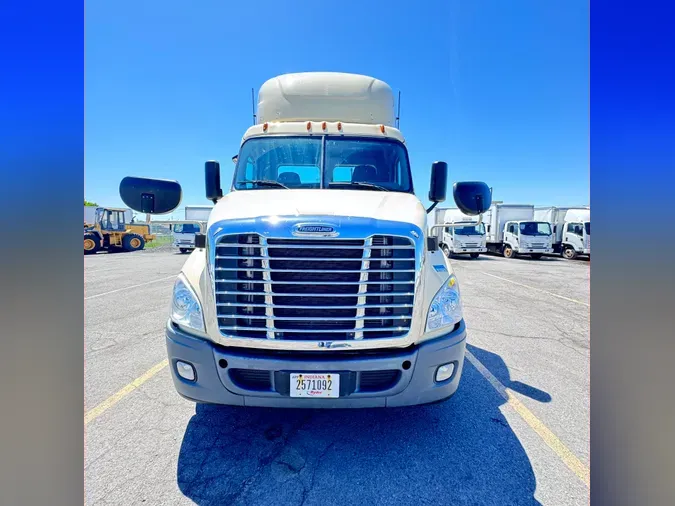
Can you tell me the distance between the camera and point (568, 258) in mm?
24031

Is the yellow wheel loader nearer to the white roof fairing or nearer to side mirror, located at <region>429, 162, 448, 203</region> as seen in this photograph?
the white roof fairing

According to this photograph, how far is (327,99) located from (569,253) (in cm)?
2692

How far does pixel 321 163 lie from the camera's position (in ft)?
11.5

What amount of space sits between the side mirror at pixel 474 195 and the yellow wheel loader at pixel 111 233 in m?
28.2

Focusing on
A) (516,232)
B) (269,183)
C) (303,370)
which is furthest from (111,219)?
(516,232)

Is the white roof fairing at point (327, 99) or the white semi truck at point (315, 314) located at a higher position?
the white roof fairing at point (327, 99)

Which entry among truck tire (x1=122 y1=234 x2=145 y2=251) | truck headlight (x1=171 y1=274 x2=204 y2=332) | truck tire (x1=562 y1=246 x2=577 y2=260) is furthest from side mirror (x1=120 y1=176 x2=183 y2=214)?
truck tire (x1=122 y1=234 x2=145 y2=251)

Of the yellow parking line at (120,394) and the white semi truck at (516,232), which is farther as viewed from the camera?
the white semi truck at (516,232)

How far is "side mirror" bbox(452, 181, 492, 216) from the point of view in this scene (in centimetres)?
335

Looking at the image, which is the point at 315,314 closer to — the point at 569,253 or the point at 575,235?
the point at 575,235

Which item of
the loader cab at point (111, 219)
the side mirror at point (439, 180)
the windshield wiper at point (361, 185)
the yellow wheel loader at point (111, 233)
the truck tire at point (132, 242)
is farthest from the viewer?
the truck tire at point (132, 242)

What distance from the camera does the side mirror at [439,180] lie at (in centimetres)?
404

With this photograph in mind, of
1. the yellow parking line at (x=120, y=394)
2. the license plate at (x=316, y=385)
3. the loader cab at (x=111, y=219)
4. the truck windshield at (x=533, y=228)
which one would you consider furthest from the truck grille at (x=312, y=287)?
the loader cab at (x=111, y=219)

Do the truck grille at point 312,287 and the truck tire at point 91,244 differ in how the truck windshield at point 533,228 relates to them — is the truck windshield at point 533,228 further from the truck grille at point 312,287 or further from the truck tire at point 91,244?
the truck tire at point 91,244
